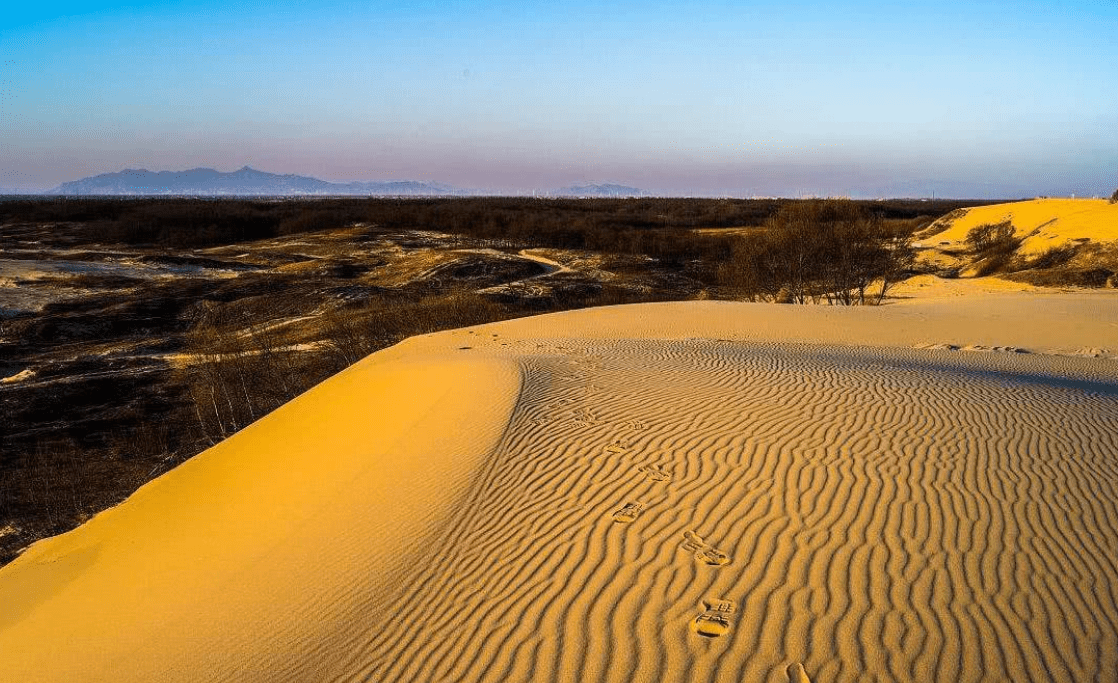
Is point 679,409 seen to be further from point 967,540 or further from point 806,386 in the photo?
point 967,540

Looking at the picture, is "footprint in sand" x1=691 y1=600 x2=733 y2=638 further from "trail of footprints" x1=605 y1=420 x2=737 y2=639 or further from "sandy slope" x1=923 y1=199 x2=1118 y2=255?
"sandy slope" x1=923 y1=199 x2=1118 y2=255

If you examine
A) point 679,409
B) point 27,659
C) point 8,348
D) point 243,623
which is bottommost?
point 8,348

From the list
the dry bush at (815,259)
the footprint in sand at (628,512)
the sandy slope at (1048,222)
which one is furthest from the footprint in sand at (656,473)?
the sandy slope at (1048,222)

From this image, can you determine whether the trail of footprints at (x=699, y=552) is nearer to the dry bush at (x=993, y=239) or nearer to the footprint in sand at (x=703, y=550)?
the footprint in sand at (x=703, y=550)

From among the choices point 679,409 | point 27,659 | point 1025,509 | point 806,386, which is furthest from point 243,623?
point 806,386

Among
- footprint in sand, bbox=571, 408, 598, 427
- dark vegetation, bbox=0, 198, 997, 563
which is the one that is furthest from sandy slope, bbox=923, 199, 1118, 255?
footprint in sand, bbox=571, 408, 598, 427

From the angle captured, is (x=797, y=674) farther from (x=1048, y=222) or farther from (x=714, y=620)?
(x=1048, y=222)
